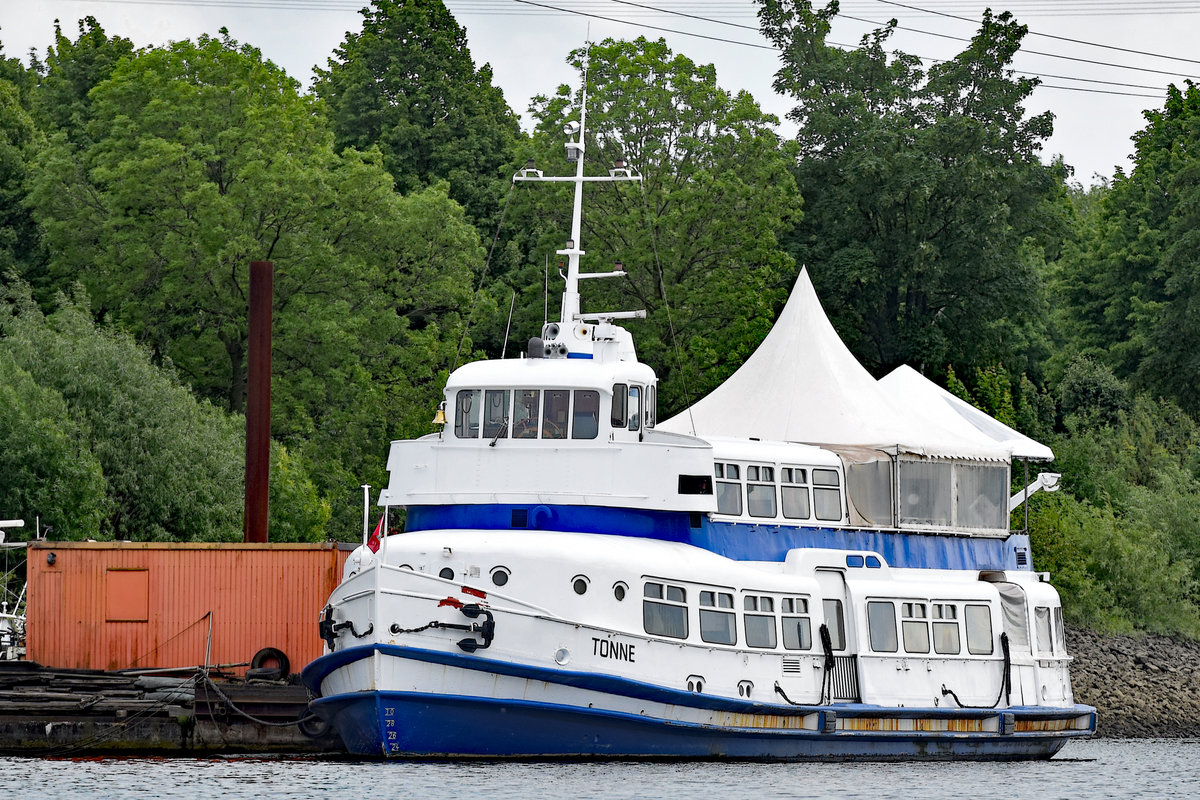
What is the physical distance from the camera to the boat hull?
28.9 metres

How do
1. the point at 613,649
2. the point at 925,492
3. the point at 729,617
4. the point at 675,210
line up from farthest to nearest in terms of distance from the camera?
the point at 675,210 < the point at 925,492 < the point at 729,617 < the point at 613,649

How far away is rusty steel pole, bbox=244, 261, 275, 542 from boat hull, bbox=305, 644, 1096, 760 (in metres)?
7.62

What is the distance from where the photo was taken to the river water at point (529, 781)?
88.1 feet

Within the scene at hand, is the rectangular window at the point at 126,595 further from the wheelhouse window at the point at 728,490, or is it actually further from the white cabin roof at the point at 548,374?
the wheelhouse window at the point at 728,490

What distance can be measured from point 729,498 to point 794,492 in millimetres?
1546

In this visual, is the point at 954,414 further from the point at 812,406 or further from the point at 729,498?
the point at 729,498

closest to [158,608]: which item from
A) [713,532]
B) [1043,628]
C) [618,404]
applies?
[618,404]

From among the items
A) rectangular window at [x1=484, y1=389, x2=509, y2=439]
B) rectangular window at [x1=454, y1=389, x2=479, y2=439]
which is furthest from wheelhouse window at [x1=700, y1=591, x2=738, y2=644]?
rectangular window at [x1=454, y1=389, x2=479, y2=439]

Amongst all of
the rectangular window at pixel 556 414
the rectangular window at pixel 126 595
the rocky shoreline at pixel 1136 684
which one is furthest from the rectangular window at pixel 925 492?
the rocky shoreline at pixel 1136 684

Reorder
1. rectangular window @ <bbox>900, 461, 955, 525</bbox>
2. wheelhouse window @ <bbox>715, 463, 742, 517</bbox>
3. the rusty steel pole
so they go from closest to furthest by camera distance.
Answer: wheelhouse window @ <bbox>715, 463, 742, 517</bbox> < rectangular window @ <bbox>900, 461, 955, 525</bbox> < the rusty steel pole

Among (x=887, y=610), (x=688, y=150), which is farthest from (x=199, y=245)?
(x=887, y=610)

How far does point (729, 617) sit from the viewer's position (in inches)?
1240

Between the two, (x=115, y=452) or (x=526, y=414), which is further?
(x=115, y=452)

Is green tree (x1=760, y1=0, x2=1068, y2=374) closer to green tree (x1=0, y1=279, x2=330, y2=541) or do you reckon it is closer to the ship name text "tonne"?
green tree (x1=0, y1=279, x2=330, y2=541)
